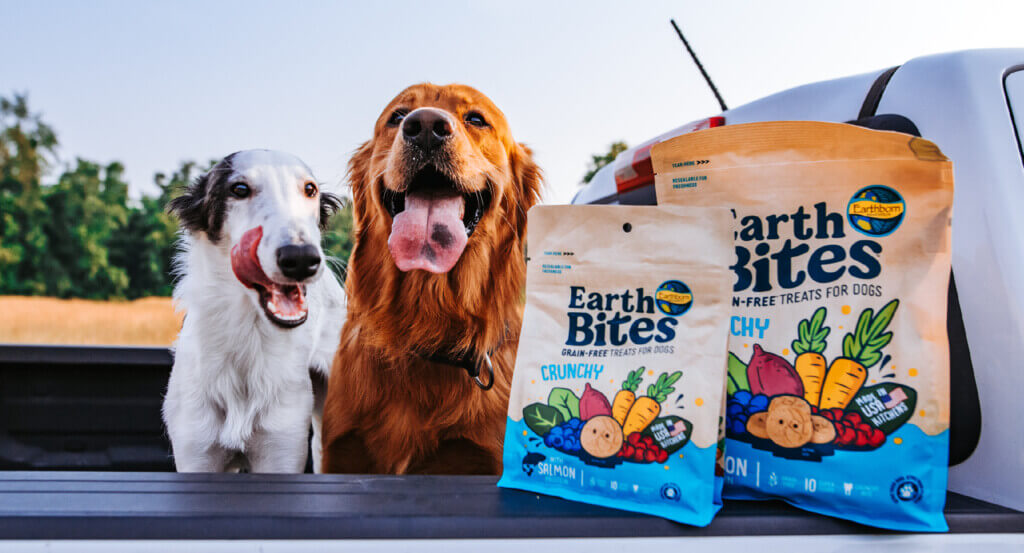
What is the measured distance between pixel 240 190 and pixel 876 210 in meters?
1.07

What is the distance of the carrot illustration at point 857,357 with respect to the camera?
29.5 inches

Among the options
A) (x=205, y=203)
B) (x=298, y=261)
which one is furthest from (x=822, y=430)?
(x=205, y=203)

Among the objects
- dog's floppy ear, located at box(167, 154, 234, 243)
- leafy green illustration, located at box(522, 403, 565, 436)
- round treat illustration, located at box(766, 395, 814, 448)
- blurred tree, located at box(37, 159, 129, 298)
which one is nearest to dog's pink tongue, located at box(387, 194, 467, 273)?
dog's floppy ear, located at box(167, 154, 234, 243)

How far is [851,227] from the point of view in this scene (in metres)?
0.77

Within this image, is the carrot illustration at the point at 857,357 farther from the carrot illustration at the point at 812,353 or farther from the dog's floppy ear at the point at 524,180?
the dog's floppy ear at the point at 524,180

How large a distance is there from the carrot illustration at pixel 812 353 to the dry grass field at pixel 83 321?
1.63m

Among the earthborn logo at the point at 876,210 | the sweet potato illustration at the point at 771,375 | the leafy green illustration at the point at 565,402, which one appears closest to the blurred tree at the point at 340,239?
the leafy green illustration at the point at 565,402

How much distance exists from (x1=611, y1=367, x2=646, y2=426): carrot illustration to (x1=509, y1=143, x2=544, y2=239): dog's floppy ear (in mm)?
607

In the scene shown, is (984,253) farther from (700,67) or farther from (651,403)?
(700,67)

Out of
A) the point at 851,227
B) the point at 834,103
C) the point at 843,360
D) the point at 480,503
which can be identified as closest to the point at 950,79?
the point at 834,103

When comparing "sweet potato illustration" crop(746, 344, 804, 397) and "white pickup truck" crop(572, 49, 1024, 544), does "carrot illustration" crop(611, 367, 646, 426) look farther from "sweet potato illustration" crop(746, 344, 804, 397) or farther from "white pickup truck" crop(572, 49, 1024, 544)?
"white pickup truck" crop(572, 49, 1024, 544)

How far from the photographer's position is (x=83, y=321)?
199cm

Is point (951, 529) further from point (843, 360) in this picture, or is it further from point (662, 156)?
point (662, 156)

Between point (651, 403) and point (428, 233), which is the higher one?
point (428, 233)
